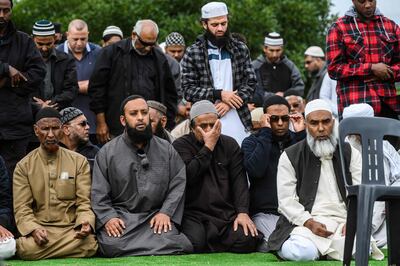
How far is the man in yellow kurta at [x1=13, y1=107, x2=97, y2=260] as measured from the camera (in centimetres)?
1245

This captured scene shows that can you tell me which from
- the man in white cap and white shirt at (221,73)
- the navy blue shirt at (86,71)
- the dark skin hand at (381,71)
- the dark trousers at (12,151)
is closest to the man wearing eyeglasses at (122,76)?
the man in white cap and white shirt at (221,73)

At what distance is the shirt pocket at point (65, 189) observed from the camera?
41.8 ft

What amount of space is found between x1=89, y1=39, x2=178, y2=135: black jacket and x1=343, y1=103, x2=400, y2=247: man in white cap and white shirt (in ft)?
9.04

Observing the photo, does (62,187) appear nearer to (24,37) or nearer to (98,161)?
(98,161)

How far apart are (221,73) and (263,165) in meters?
1.39

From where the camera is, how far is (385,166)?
12.7 meters

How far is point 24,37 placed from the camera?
13594mm

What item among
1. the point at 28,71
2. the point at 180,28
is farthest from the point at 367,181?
the point at 180,28

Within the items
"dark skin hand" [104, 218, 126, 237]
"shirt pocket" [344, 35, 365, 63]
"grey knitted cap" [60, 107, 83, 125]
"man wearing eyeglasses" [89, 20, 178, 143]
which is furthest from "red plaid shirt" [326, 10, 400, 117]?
"grey knitted cap" [60, 107, 83, 125]

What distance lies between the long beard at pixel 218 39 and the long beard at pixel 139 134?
150cm

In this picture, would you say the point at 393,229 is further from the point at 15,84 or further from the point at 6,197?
the point at 15,84

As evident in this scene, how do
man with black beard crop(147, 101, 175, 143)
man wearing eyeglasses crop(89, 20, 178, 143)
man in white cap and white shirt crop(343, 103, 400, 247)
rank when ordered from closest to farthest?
1. man in white cap and white shirt crop(343, 103, 400, 247)
2. man with black beard crop(147, 101, 175, 143)
3. man wearing eyeglasses crop(89, 20, 178, 143)

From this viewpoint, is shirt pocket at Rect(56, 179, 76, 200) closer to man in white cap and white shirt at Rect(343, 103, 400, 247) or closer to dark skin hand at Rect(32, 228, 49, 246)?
dark skin hand at Rect(32, 228, 49, 246)

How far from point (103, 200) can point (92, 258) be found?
0.64m
